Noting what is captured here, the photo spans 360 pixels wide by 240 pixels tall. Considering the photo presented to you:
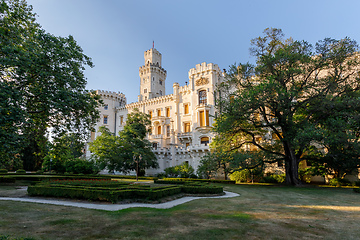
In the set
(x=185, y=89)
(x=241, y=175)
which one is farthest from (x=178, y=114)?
(x=241, y=175)

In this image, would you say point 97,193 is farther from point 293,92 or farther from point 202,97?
point 202,97

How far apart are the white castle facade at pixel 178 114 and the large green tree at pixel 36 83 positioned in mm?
19674

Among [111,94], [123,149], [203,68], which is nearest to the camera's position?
[123,149]

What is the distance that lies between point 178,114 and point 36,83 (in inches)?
1365

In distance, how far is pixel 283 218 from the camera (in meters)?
8.00

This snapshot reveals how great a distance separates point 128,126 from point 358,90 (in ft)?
106

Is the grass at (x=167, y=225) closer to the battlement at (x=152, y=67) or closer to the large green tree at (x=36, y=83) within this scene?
the large green tree at (x=36, y=83)

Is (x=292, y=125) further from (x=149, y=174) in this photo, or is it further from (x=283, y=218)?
(x=149, y=174)

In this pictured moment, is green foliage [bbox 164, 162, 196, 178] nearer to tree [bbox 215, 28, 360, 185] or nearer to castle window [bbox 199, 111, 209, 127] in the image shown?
castle window [bbox 199, 111, 209, 127]

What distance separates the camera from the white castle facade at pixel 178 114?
41.0 meters

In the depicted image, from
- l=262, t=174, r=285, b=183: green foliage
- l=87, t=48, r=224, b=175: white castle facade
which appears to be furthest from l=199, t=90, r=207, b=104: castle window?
l=262, t=174, r=285, b=183: green foliage

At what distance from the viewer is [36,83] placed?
14.7 meters

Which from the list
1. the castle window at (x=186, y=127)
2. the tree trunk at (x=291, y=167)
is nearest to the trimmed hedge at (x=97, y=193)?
the tree trunk at (x=291, y=167)

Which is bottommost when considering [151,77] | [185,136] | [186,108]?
[185,136]
